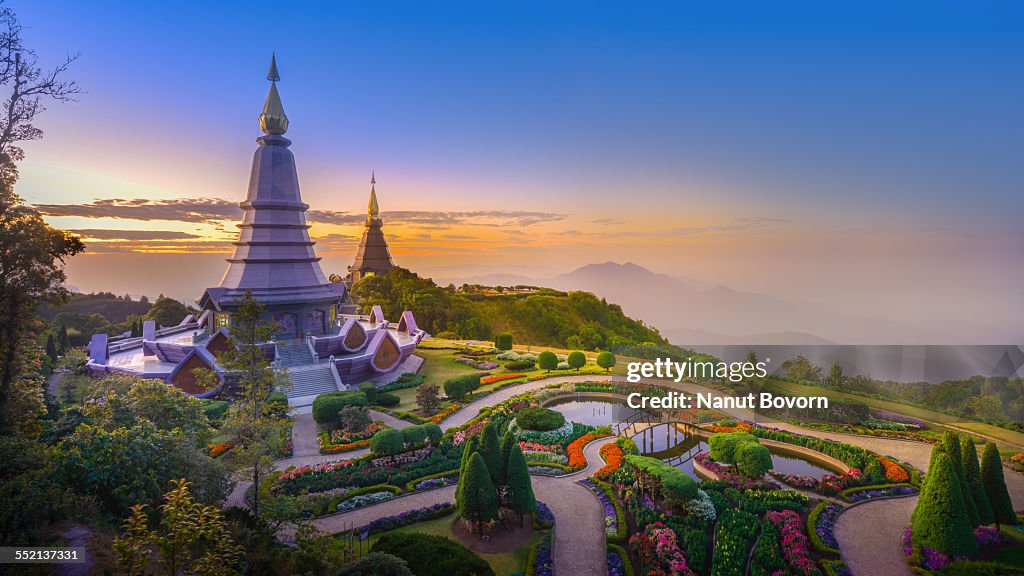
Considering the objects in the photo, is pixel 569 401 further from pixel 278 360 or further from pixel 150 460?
pixel 150 460

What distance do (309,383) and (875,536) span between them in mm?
25556

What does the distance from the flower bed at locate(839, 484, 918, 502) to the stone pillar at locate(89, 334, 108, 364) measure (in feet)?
123

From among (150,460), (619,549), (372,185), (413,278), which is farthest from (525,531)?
(372,185)

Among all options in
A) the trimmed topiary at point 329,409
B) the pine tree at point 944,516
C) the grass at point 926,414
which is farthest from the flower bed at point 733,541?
the trimmed topiary at point 329,409

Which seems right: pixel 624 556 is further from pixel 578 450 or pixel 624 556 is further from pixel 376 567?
pixel 578 450

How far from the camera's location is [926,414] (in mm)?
23547

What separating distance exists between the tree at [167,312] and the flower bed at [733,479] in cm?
4582

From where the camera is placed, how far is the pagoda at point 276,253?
95.7 ft

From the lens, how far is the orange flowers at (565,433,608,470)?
17656mm

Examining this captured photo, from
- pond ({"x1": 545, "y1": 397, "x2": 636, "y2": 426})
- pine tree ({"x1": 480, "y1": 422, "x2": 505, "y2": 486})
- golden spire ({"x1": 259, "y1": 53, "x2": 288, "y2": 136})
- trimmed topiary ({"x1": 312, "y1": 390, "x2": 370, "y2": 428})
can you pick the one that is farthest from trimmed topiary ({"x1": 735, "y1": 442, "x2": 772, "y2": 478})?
golden spire ({"x1": 259, "y1": 53, "x2": 288, "y2": 136})

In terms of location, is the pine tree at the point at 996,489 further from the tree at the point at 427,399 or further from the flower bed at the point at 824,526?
the tree at the point at 427,399

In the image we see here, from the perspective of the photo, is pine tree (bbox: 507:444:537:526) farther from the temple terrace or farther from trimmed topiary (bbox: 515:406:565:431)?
the temple terrace

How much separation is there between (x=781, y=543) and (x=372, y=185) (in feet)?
181

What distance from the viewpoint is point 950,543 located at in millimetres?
11375
